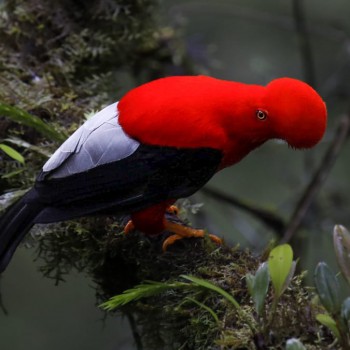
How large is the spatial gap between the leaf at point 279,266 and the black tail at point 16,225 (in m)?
0.85

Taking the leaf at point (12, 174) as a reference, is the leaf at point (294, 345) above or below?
above

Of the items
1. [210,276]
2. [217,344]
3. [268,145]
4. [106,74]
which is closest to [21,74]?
[106,74]

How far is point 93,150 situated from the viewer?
2318mm

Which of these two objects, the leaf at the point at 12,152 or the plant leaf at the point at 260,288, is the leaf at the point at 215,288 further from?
the leaf at the point at 12,152

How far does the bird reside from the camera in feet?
7.52

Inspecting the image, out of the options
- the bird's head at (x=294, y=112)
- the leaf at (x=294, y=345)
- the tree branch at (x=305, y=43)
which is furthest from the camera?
the tree branch at (x=305, y=43)

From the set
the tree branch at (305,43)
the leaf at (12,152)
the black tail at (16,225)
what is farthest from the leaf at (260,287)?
the tree branch at (305,43)

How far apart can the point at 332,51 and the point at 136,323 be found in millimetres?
3921

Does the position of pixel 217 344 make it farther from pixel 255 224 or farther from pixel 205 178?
pixel 255 224

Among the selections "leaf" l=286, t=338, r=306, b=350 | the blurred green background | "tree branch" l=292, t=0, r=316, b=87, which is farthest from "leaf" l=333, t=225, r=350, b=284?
"tree branch" l=292, t=0, r=316, b=87

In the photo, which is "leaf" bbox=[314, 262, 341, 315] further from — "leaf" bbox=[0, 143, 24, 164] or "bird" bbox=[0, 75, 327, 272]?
"leaf" bbox=[0, 143, 24, 164]

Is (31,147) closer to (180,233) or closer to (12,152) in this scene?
(12,152)

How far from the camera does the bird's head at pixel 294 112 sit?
2250 mm

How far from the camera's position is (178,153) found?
2.32 m
